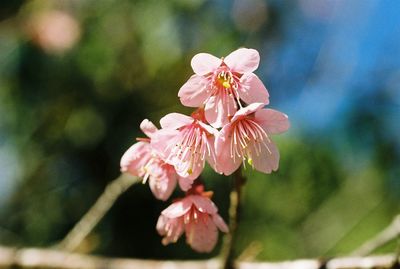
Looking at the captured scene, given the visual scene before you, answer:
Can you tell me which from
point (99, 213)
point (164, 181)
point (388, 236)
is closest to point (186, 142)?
point (164, 181)

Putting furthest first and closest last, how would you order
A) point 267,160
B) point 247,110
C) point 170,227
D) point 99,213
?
point 99,213, point 170,227, point 267,160, point 247,110

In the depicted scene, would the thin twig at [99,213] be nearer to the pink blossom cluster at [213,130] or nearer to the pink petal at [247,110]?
the pink blossom cluster at [213,130]

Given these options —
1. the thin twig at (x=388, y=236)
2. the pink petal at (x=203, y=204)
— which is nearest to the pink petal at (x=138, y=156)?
the pink petal at (x=203, y=204)

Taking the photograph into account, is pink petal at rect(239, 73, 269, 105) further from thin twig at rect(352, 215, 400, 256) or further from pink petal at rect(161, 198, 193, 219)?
thin twig at rect(352, 215, 400, 256)

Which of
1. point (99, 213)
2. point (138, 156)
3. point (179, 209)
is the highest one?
point (138, 156)

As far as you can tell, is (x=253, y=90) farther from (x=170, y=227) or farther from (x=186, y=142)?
(x=170, y=227)

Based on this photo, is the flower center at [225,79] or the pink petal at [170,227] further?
the pink petal at [170,227]

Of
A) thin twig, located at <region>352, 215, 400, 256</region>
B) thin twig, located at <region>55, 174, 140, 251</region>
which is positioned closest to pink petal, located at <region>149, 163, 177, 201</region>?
thin twig, located at <region>352, 215, 400, 256</region>
